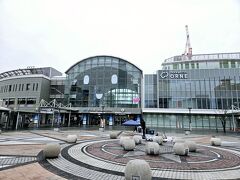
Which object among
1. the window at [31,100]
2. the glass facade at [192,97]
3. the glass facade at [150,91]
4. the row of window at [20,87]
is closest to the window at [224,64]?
the glass facade at [192,97]

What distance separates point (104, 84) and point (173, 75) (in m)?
20.6

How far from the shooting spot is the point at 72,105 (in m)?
59.9

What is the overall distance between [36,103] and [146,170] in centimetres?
6173

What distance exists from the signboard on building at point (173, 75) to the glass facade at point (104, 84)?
6997 mm

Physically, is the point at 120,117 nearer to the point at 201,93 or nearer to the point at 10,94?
the point at 201,93

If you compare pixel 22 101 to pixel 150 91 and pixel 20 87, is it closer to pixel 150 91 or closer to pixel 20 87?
pixel 20 87

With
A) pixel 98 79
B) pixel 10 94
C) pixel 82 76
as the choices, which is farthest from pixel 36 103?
pixel 98 79

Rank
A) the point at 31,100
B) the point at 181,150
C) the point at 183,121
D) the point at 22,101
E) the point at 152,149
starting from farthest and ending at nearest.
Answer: the point at 22,101
the point at 31,100
the point at 183,121
the point at 181,150
the point at 152,149

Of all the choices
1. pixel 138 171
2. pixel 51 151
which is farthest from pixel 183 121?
pixel 138 171

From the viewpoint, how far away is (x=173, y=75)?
5597 cm

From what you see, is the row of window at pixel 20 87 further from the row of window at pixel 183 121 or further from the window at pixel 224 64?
the window at pixel 224 64

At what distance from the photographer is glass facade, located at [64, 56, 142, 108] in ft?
186

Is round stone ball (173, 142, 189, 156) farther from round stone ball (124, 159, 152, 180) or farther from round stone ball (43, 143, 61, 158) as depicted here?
round stone ball (43, 143, 61, 158)

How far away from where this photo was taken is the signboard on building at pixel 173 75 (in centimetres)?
5572
